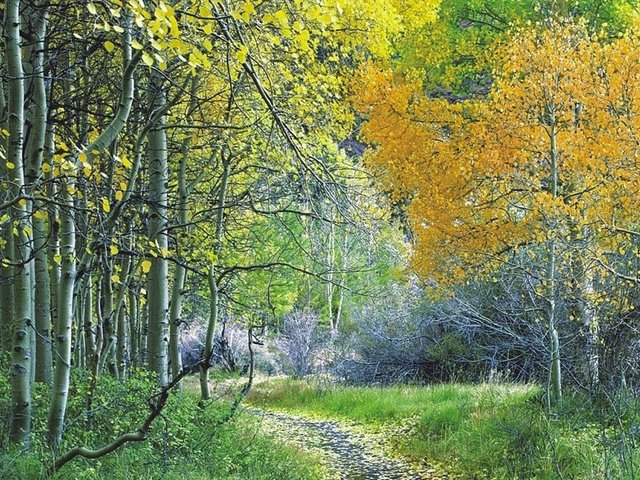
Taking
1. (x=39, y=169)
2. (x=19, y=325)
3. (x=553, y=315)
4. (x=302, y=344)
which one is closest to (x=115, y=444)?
(x=19, y=325)

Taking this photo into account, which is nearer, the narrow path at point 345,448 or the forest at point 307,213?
the forest at point 307,213

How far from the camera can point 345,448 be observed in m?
9.17

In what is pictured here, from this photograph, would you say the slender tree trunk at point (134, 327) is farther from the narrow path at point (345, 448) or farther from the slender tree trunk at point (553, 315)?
the slender tree trunk at point (553, 315)

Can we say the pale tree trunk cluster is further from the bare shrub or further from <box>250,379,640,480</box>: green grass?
the bare shrub

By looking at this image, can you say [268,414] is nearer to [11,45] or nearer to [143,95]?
[143,95]

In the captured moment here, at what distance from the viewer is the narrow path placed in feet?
25.0

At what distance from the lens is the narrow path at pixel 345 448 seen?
761 cm

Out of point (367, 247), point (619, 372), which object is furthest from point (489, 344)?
point (367, 247)

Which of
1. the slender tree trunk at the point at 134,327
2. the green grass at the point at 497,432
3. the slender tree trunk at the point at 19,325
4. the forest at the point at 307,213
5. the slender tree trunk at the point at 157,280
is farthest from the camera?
the slender tree trunk at the point at 134,327

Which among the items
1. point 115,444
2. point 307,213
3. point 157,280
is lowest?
point 115,444

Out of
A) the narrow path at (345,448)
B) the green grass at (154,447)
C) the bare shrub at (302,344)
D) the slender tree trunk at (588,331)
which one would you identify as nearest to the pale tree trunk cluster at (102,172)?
the green grass at (154,447)

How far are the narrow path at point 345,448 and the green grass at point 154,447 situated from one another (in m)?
1.26

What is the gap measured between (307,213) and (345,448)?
5.78 meters

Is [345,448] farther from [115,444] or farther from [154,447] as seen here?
[115,444]
